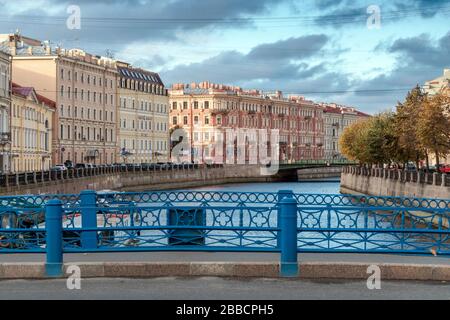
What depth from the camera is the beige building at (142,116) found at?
371ft

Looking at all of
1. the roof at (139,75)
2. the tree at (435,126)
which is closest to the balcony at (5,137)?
the tree at (435,126)

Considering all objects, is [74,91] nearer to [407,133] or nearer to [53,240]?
[407,133]

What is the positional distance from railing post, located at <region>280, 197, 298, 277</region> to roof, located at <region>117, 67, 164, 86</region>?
3908 inches

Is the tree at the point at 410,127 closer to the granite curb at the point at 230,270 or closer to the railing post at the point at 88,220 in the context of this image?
the railing post at the point at 88,220

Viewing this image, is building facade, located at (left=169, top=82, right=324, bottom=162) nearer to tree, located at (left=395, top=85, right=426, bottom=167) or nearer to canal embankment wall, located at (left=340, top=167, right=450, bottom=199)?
canal embankment wall, located at (left=340, top=167, right=450, bottom=199)

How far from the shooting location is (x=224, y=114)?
443ft

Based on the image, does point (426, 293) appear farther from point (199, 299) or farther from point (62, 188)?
point (62, 188)

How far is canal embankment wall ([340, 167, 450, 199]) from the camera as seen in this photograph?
5235 cm

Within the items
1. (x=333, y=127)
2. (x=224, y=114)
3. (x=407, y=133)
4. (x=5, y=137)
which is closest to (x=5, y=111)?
(x=5, y=137)

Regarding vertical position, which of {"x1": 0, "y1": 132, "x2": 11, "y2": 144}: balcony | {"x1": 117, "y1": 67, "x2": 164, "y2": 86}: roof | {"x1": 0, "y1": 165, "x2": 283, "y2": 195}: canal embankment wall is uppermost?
{"x1": 117, "y1": 67, "x2": 164, "y2": 86}: roof

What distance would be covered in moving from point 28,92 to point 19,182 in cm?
2910

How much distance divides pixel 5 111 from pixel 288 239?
60166 mm

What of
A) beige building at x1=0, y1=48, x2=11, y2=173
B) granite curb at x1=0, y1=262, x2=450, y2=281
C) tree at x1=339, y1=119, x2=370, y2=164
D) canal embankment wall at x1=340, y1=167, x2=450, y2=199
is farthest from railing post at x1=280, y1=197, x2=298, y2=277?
tree at x1=339, y1=119, x2=370, y2=164
